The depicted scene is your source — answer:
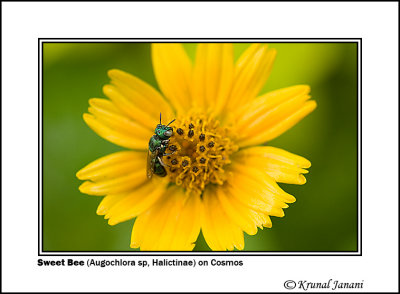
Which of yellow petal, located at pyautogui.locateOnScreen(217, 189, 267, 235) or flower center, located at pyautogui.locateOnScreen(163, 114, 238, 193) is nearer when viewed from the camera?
yellow petal, located at pyautogui.locateOnScreen(217, 189, 267, 235)

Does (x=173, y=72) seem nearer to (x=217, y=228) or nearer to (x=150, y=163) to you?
(x=150, y=163)

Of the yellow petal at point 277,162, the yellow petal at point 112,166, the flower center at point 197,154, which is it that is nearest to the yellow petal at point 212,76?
the flower center at point 197,154

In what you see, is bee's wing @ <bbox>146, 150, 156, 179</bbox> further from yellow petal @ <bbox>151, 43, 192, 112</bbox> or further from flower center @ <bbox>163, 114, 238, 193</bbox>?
yellow petal @ <bbox>151, 43, 192, 112</bbox>

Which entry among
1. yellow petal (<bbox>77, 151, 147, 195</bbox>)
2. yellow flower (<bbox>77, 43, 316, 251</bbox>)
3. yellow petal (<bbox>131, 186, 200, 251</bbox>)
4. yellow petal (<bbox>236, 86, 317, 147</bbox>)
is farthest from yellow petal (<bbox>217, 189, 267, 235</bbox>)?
yellow petal (<bbox>77, 151, 147, 195</bbox>)

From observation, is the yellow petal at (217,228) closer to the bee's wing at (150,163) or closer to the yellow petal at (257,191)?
the yellow petal at (257,191)

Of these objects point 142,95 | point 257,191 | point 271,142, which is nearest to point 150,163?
point 142,95

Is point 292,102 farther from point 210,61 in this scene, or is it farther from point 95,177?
point 95,177

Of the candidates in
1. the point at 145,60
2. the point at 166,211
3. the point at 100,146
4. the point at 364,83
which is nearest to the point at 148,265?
the point at 166,211
